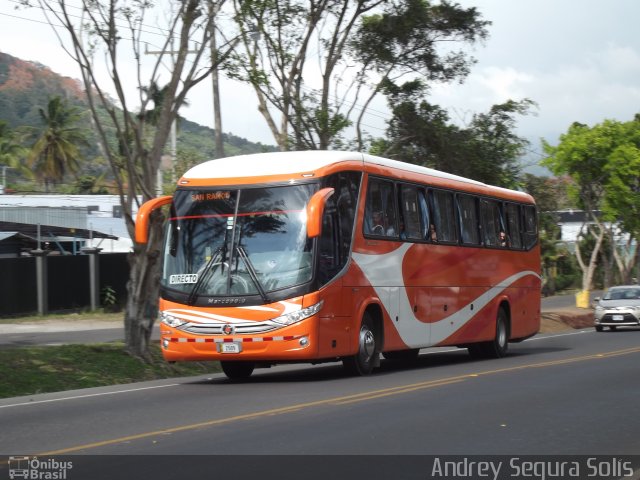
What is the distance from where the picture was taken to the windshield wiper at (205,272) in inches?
647

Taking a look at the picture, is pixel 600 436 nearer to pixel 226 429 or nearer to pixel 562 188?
pixel 226 429

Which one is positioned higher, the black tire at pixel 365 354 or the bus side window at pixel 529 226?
the bus side window at pixel 529 226

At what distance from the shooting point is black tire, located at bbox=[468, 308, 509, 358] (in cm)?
2427

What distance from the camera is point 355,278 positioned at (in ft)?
57.1

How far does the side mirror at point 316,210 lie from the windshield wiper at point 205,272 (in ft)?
5.08

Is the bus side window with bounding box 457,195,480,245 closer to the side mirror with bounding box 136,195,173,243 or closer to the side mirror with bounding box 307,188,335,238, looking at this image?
the side mirror with bounding box 307,188,335,238

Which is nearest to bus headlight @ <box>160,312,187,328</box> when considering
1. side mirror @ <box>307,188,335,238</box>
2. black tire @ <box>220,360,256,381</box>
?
black tire @ <box>220,360,256,381</box>

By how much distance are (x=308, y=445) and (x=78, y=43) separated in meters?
11.1

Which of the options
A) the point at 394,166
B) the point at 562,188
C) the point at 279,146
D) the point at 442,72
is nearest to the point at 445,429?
the point at 394,166

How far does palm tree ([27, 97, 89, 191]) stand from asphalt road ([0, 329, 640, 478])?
6361 centimetres

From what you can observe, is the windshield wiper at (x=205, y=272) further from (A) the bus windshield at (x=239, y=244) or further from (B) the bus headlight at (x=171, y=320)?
(B) the bus headlight at (x=171, y=320)

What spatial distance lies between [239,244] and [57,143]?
216ft

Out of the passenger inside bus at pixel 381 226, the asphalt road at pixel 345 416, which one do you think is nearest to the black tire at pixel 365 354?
the asphalt road at pixel 345 416
